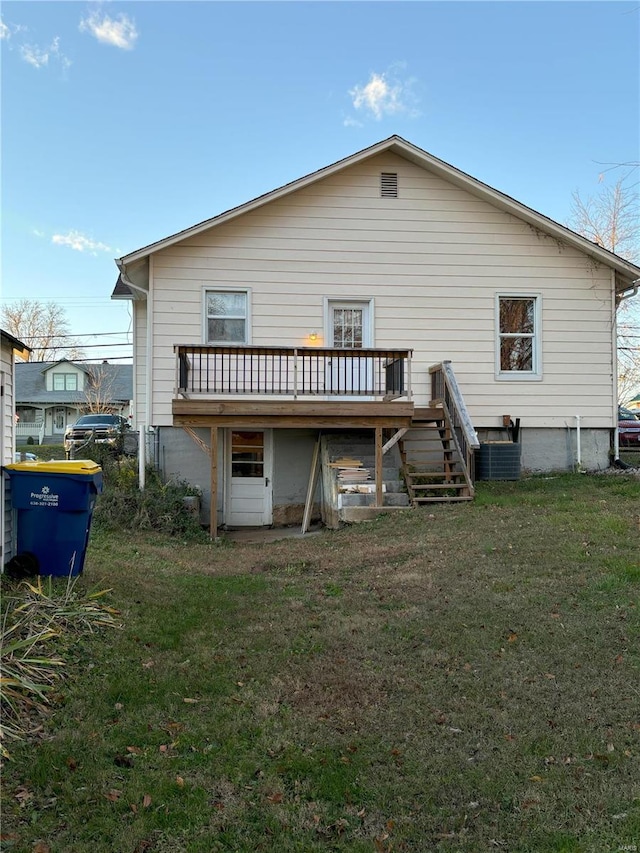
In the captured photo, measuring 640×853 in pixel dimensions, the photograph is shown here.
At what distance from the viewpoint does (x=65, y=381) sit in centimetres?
3628

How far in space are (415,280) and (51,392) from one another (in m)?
30.0

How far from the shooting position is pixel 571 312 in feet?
38.9

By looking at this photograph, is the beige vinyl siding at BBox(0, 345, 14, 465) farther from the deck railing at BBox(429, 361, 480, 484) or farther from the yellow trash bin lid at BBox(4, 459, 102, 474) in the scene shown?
the deck railing at BBox(429, 361, 480, 484)

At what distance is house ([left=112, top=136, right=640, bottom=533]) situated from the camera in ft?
35.7

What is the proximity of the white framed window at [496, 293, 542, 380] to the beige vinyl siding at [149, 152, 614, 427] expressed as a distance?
0.15m

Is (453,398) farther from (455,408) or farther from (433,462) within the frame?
(433,462)

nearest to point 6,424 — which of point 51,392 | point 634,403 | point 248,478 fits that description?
point 248,478

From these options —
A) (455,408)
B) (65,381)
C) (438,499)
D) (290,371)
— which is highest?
(65,381)

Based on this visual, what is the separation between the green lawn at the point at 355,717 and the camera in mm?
2342

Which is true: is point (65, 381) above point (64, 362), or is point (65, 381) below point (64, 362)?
below

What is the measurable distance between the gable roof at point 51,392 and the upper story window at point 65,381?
24.3 inches

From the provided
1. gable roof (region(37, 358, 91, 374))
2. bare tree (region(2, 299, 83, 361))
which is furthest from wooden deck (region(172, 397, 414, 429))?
bare tree (region(2, 299, 83, 361))

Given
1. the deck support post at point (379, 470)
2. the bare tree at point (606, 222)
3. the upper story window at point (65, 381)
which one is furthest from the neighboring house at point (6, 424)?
the upper story window at point (65, 381)

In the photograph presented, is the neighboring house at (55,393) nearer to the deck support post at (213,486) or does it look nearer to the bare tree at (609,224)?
the bare tree at (609,224)
